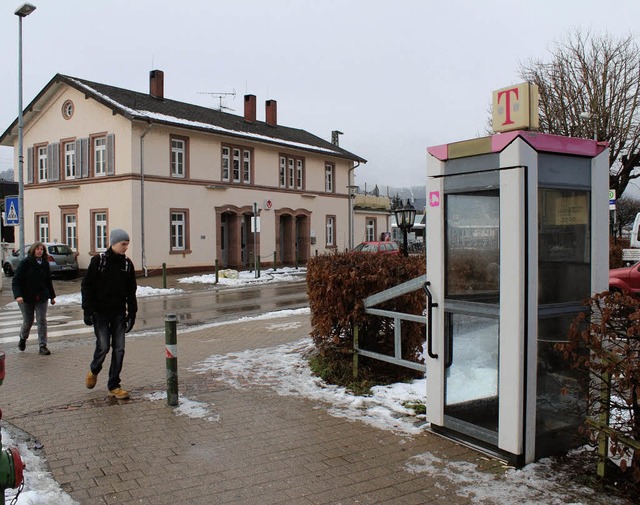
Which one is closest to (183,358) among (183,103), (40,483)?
(40,483)

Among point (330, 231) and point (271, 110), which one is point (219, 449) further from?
point (271, 110)

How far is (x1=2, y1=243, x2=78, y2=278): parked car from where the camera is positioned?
26.4 m

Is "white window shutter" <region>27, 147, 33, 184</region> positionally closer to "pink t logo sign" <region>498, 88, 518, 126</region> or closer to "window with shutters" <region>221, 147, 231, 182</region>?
"window with shutters" <region>221, 147, 231, 182</region>

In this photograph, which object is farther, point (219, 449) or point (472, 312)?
point (219, 449)

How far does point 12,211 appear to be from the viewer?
19906 mm

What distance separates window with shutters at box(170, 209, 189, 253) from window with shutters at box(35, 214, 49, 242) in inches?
299

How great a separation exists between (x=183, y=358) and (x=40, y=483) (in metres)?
4.54

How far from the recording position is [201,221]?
98.3ft

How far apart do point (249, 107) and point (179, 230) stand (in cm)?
1221

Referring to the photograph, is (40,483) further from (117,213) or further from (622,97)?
(622,97)

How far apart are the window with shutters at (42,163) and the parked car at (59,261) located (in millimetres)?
5677

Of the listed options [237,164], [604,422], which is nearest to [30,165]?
[237,164]

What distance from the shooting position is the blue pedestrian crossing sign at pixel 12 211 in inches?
776

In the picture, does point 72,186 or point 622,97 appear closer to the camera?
point 622,97
